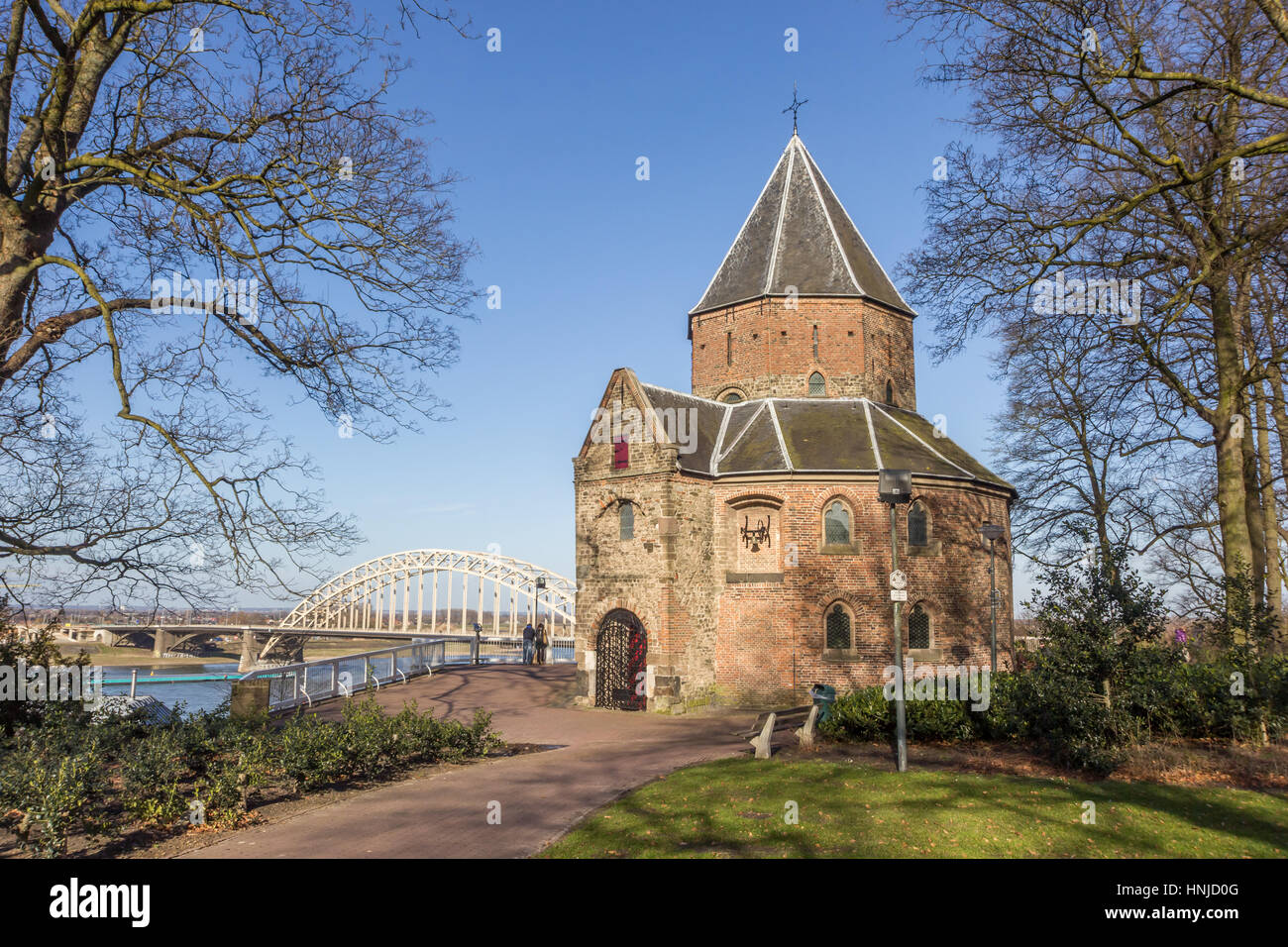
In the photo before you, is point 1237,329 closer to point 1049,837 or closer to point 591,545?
point 1049,837

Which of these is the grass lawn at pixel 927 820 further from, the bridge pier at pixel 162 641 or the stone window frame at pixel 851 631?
the bridge pier at pixel 162 641

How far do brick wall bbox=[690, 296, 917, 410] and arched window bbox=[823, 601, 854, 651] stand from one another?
8.46m

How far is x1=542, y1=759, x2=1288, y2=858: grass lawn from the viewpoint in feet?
29.1

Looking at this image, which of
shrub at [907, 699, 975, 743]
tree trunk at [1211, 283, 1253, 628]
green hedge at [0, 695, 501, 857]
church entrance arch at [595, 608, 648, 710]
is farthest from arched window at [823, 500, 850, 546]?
green hedge at [0, 695, 501, 857]

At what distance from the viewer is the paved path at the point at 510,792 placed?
9.43 meters

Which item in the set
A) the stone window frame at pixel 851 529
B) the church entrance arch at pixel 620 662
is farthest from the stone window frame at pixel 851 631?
the church entrance arch at pixel 620 662

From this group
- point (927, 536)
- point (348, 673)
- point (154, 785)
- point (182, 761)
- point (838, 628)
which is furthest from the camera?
point (927, 536)

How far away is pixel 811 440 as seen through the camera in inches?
1082

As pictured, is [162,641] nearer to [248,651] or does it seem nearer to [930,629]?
[248,651]

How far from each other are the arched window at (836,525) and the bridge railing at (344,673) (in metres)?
14.7

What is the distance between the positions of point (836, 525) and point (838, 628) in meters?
3.19

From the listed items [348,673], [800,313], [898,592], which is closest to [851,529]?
[800,313]

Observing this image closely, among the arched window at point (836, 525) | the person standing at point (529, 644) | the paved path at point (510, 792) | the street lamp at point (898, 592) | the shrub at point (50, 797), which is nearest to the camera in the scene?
the shrub at point (50, 797)
